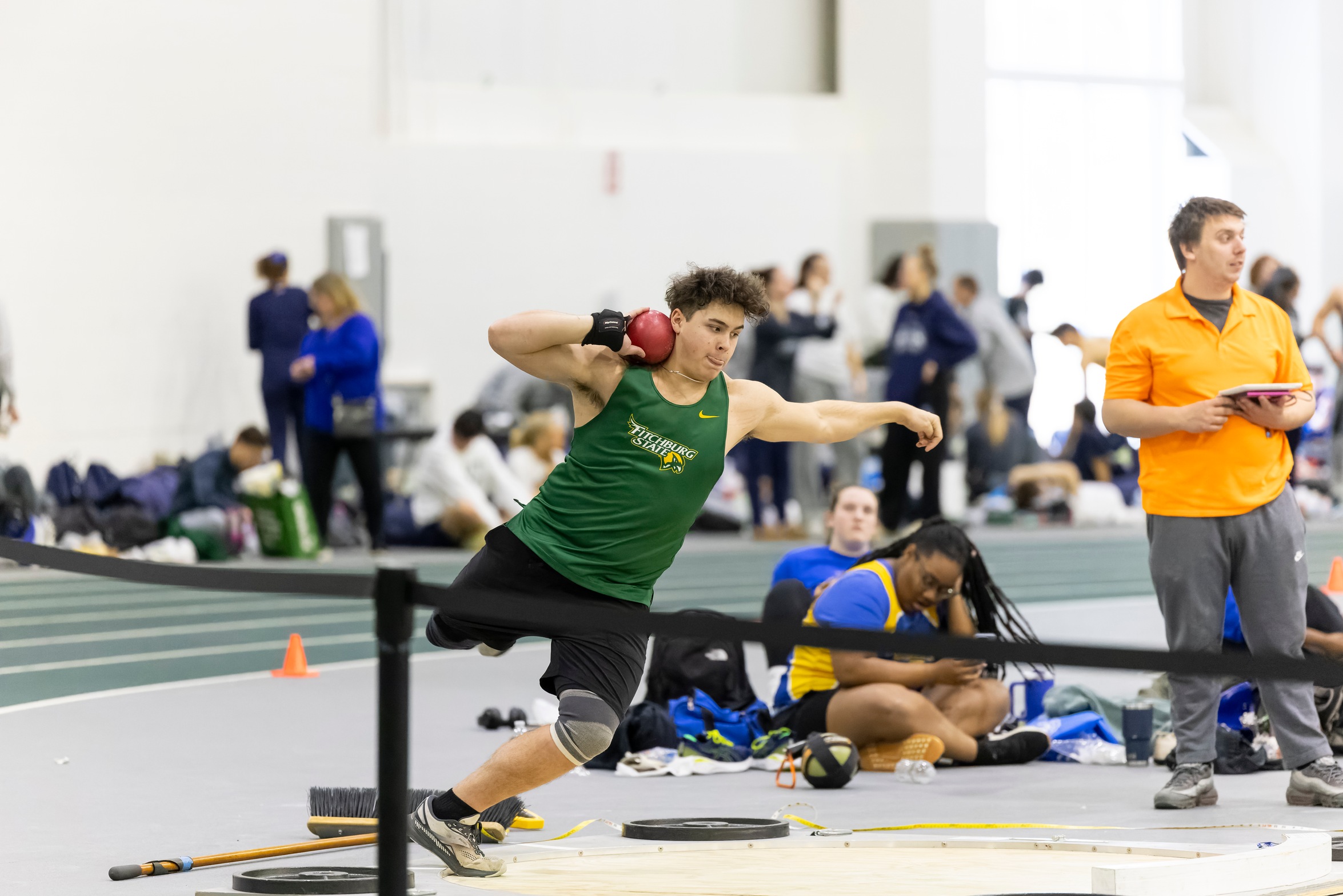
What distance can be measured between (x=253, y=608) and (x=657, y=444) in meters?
7.93

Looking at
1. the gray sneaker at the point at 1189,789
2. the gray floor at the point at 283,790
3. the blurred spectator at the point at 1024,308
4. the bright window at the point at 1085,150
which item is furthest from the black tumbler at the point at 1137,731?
the bright window at the point at 1085,150

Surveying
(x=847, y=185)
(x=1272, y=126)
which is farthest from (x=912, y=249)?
(x=1272, y=126)

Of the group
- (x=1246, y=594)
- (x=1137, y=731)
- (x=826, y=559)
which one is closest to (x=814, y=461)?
(x=826, y=559)

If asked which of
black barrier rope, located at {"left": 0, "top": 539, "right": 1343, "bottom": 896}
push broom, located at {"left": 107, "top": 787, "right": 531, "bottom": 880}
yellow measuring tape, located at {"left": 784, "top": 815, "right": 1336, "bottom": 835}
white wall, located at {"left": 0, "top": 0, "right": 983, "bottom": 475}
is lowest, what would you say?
yellow measuring tape, located at {"left": 784, "top": 815, "right": 1336, "bottom": 835}

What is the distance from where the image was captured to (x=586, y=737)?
172 inches

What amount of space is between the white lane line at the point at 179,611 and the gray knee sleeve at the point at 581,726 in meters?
6.47

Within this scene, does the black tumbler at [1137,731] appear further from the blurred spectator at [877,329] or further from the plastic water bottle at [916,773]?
the blurred spectator at [877,329]

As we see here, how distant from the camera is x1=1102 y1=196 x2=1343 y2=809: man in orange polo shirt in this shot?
5559mm

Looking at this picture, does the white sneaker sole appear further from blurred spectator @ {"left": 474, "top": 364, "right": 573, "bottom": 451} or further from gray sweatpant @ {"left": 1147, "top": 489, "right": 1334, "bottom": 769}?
blurred spectator @ {"left": 474, "top": 364, "right": 573, "bottom": 451}

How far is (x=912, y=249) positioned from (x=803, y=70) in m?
3.10

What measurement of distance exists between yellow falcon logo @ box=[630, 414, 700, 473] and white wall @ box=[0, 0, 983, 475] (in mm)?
13369

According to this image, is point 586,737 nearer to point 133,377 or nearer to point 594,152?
point 133,377

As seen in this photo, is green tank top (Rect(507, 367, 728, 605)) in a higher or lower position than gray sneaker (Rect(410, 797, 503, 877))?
higher

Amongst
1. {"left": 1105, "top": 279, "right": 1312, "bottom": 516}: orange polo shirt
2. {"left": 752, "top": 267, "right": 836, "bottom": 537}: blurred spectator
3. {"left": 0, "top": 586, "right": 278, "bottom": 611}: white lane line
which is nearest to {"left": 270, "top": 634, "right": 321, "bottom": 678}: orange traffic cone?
{"left": 0, "top": 586, "right": 278, "bottom": 611}: white lane line
